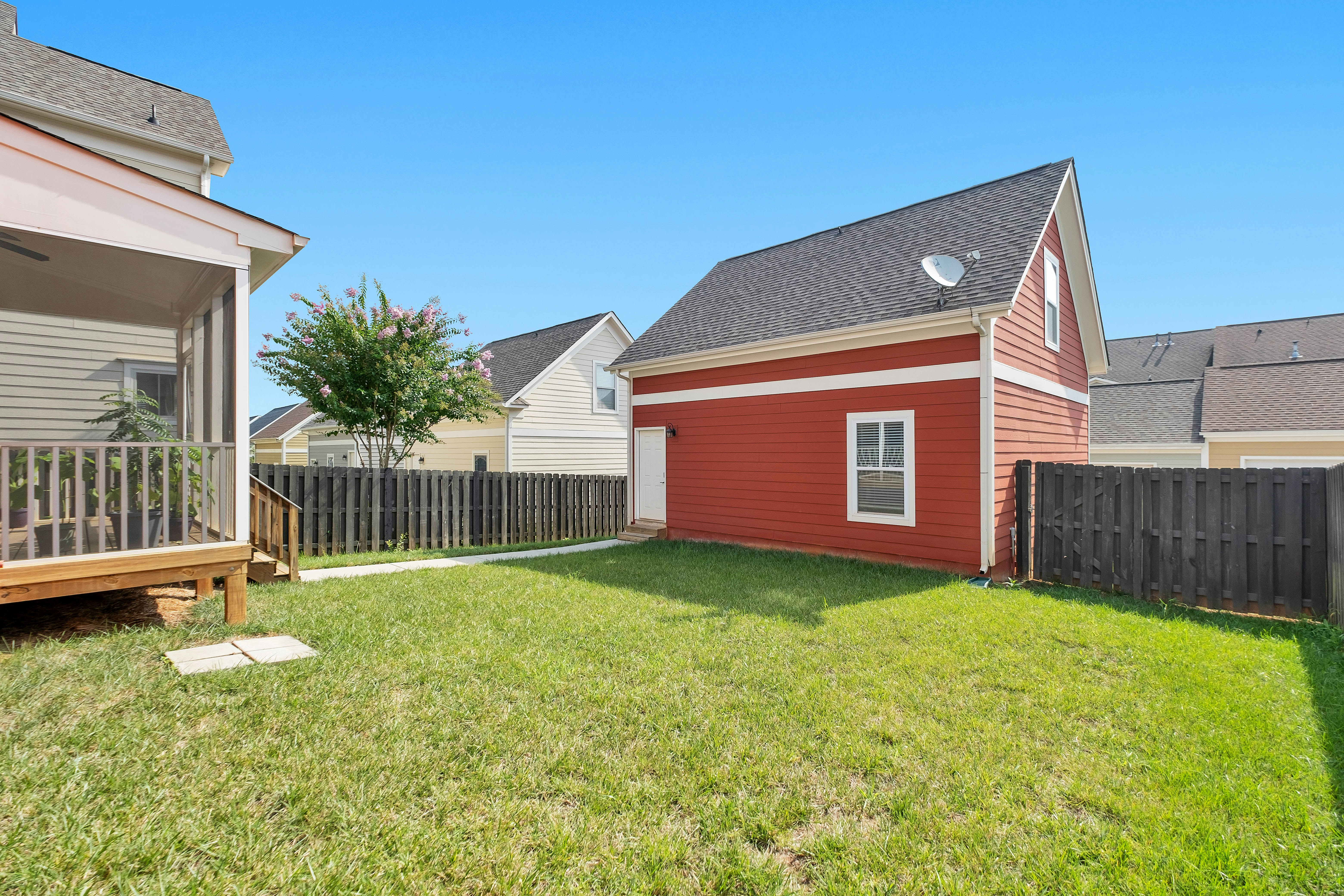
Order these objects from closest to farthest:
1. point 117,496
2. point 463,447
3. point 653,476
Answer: point 117,496
point 653,476
point 463,447

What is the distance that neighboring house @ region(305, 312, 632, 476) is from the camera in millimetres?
17594

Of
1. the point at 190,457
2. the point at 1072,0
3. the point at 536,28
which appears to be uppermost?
the point at 536,28

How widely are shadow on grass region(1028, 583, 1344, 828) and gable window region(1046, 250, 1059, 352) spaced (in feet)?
15.2

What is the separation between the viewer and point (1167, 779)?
2.89 m

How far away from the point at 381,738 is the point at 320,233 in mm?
9539

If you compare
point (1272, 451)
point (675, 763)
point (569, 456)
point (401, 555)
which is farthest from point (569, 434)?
point (1272, 451)

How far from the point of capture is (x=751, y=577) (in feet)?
26.2

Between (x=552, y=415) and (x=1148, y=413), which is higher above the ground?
(x=1148, y=413)

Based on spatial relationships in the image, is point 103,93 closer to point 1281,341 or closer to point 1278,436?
point 1278,436

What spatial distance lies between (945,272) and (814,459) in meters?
3.41

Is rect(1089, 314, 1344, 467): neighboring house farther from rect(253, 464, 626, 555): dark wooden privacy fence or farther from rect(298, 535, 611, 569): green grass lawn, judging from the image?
rect(298, 535, 611, 569): green grass lawn

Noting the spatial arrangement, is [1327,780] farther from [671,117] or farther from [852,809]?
[671,117]

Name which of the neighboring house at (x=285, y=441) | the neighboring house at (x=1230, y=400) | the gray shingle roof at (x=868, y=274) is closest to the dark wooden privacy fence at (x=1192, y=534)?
the gray shingle roof at (x=868, y=274)

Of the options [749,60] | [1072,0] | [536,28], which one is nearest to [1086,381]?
[1072,0]
